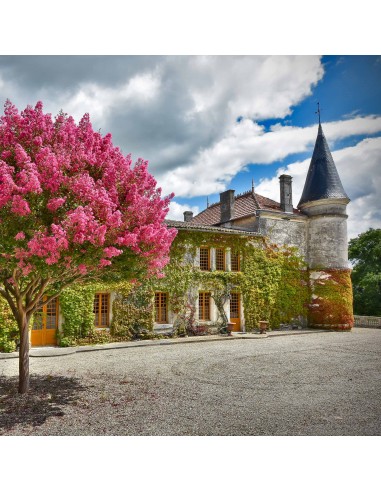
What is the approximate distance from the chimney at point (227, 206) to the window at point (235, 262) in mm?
3287

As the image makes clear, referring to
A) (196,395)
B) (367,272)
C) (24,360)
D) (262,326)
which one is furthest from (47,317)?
(367,272)

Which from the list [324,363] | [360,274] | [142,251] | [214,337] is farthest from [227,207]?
[142,251]

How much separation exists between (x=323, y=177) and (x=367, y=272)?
25.9 feet

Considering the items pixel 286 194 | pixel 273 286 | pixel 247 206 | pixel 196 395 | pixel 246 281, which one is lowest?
pixel 196 395

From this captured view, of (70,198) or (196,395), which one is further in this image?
(196,395)

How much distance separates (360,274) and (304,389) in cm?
2047

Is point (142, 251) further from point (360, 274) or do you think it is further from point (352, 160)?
point (360, 274)

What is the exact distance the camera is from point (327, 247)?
836 inches

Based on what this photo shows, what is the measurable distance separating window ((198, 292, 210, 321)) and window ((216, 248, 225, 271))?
4.71 ft

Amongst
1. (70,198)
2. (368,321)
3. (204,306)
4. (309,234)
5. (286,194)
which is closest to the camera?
(70,198)

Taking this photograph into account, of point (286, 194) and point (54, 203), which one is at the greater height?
point (286, 194)

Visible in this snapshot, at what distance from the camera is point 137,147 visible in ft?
23.9

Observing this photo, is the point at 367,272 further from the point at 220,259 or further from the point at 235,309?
the point at 220,259

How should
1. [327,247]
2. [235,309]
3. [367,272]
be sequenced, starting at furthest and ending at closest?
[367,272], [327,247], [235,309]
